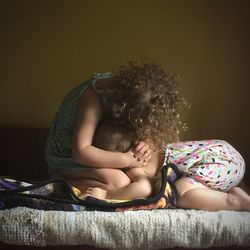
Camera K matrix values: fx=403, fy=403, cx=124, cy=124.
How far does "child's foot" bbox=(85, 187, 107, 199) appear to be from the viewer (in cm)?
100

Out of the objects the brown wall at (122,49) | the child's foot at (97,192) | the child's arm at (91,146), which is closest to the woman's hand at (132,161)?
the child's arm at (91,146)

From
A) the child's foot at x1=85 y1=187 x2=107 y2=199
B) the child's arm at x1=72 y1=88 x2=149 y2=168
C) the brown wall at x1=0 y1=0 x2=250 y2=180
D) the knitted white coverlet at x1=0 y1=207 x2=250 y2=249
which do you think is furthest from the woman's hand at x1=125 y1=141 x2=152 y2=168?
the brown wall at x1=0 y1=0 x2=250 y2=180

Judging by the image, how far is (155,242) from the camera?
86 cm

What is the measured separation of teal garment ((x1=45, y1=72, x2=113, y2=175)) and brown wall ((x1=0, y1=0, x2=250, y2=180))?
0.38 meters

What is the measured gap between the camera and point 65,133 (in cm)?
117

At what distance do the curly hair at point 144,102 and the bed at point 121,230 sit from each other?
0.87 feet

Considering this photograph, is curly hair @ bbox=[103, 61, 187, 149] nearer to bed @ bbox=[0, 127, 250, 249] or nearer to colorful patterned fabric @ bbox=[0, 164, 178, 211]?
colorful patterned fabric @ bbox=[0, 164, 178, 211]

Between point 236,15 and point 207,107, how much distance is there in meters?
0.36

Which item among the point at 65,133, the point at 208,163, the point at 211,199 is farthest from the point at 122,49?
the point at 211,199

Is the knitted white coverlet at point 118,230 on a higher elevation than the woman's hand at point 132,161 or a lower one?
lower

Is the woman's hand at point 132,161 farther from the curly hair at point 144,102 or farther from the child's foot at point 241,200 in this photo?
the child's foot at point 241,200

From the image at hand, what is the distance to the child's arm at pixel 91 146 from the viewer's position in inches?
41.3

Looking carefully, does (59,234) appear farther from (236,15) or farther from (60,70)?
(236,15)

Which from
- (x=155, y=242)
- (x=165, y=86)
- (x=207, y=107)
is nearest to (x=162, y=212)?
(x=155, y=242)
